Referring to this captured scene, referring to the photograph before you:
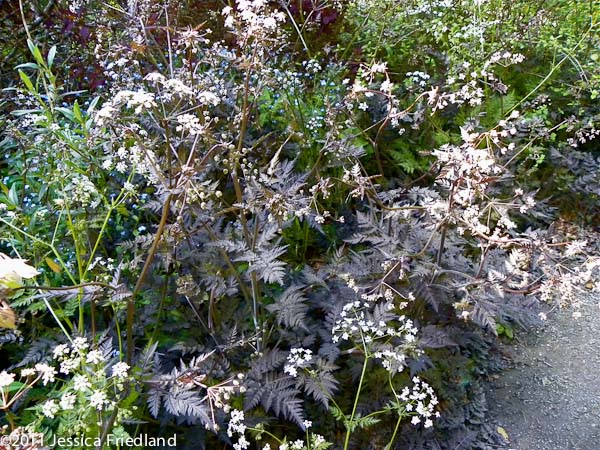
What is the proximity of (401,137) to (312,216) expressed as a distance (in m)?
1.35

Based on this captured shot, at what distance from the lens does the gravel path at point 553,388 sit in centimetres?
265

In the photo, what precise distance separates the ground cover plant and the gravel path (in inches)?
5.5

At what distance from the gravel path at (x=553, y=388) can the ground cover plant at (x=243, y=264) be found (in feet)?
0.46

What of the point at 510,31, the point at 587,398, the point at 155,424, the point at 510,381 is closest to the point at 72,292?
the point at 155,424

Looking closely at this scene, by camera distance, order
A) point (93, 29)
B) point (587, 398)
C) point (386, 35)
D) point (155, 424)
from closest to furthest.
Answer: point (155, 424) → point (587, 398) → point (93, 29) → point (386, 35)

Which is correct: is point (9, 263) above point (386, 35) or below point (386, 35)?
above

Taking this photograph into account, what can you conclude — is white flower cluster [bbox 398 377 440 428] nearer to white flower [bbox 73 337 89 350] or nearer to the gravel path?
the gravel path

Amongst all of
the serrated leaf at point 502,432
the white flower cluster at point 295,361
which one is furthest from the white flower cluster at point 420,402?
the serrated leaf at point 502,432

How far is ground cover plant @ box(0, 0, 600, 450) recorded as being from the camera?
189 centimetres

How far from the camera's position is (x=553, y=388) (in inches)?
114

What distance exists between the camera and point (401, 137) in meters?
3.62

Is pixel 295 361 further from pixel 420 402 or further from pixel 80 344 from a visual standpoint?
pixel 80 344

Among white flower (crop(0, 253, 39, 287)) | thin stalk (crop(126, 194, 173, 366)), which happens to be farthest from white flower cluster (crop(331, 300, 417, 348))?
white flower (crop(0, 253, 39, 287))

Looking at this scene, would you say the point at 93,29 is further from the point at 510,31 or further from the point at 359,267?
the point at 510,31
